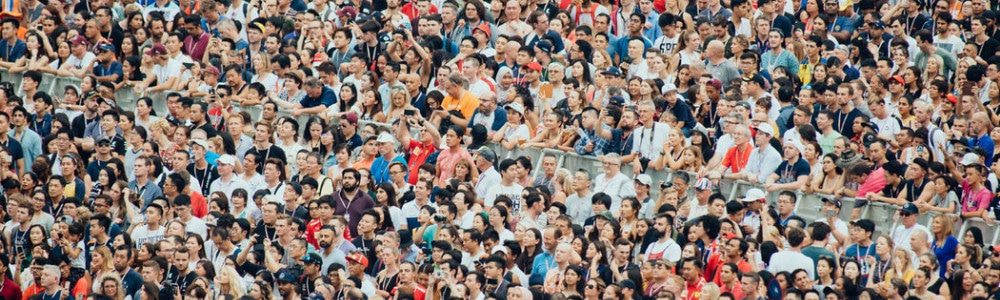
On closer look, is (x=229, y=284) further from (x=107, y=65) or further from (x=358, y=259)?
(x=107, y=65)

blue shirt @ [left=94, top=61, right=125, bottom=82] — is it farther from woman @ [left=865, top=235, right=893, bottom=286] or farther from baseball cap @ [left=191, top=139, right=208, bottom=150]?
woman @ [left=865, top=235, right=893, bottom=286]

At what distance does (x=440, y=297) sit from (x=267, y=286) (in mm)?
1488

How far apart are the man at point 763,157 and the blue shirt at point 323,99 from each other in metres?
5.05

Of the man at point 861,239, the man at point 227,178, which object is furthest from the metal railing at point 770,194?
the man at point 227,178

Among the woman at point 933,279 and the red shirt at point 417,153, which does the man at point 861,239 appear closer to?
the woman at point 933,279

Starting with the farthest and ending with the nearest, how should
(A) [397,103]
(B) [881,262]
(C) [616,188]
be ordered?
(A) [397,103]
(C) [616,188]
(B) [881,262]

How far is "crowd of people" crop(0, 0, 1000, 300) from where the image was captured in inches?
797

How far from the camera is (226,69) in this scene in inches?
1021

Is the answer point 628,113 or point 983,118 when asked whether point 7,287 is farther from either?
point 983,118

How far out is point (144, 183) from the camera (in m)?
23.3

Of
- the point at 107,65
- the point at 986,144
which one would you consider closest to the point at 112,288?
the point at 107,65

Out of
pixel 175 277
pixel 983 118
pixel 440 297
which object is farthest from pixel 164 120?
pixel 983 118

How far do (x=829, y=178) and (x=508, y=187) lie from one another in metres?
2.92

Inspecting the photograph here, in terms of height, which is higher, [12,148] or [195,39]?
[195,39]
